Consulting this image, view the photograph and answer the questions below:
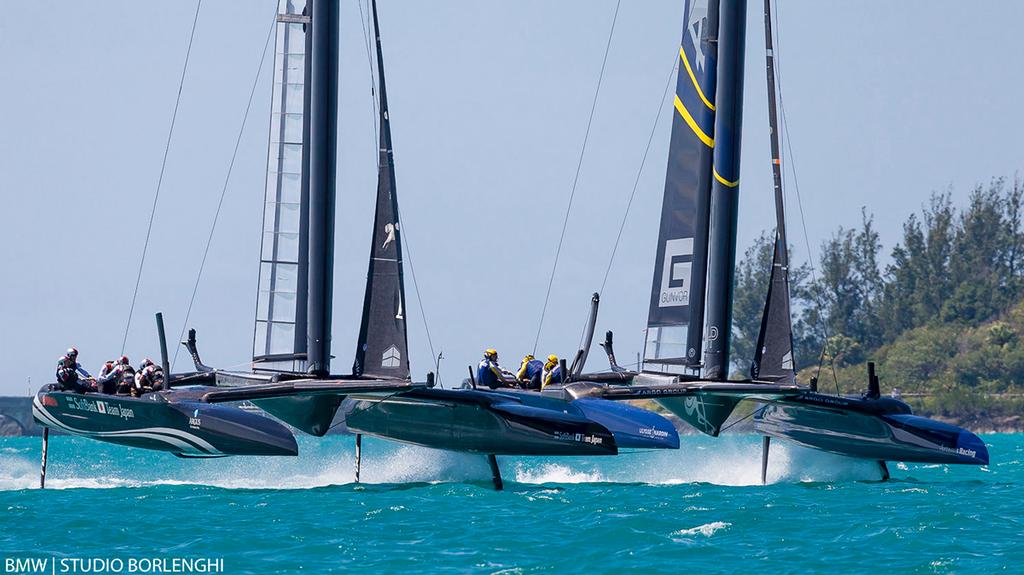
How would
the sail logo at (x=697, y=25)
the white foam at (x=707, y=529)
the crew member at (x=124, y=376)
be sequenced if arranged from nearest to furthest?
the white foam at (x=707, y=529), the crew member at (x=124, y=376), the sail logo at (x=697, y=25)

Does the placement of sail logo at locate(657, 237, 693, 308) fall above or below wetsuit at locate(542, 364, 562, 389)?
above

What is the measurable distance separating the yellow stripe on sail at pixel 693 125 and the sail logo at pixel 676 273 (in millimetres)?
1502

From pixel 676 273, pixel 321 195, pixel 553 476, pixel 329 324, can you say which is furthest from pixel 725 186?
pixel 329 324

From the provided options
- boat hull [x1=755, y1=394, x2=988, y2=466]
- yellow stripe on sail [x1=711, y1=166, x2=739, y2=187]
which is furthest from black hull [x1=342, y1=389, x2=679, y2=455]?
yellow stripe on sail [x1=711, y1=166, x2=739, y2=187]

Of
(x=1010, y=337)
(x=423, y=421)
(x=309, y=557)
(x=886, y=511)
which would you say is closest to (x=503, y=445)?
(x=423, y=421)

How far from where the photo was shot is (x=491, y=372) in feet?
78.7

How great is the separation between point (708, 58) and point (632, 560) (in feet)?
38.6

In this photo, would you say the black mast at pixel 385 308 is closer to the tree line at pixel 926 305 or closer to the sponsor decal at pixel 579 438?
the sponsor decal at pixel 579 438

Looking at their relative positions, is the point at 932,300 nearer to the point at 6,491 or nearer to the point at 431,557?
the point at 6,491

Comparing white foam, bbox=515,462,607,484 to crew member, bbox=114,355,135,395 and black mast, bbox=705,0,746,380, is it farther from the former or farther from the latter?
crew member, bbox=114,355,135,395

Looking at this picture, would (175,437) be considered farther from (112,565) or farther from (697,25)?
(697,25)

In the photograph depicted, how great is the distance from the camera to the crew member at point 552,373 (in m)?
23.6

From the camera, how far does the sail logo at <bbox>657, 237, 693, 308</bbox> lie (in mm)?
23828

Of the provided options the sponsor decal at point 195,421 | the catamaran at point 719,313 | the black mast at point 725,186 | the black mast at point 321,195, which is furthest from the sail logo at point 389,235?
the black mast at point 725,186
